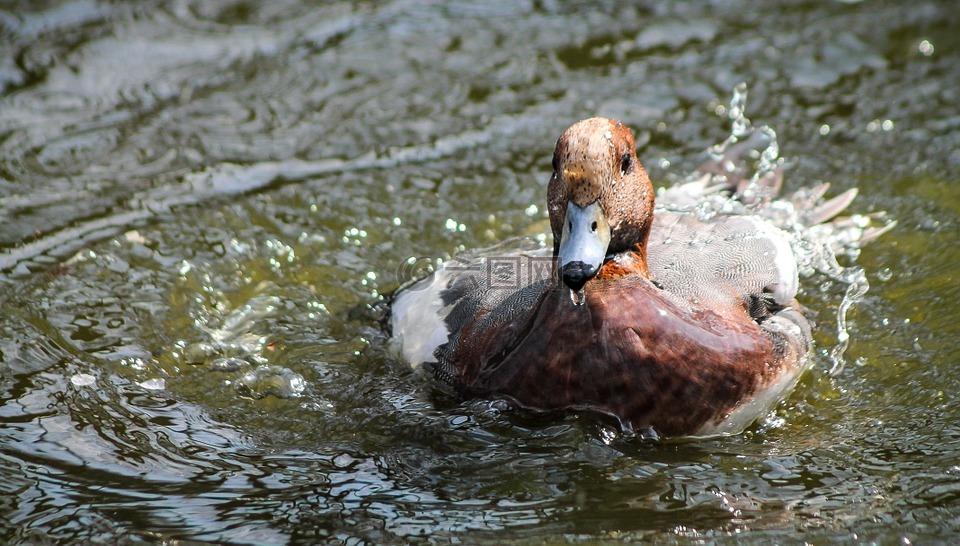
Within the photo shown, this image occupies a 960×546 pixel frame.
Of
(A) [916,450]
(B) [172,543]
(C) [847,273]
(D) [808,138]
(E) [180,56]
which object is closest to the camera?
(B) [172,543]

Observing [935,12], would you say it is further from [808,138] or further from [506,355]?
[506,355]

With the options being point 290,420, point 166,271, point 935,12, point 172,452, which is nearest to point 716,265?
point 290,420

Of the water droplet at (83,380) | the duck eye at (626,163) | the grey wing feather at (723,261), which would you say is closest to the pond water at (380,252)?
the water droplet at (83,380)

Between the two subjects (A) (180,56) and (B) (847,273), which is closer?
(B) (847,273)

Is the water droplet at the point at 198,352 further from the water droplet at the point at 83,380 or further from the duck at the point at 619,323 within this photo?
the duck at the point at 619,323

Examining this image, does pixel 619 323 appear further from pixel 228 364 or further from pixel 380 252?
pixel 380 252

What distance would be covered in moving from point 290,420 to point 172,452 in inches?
18.6

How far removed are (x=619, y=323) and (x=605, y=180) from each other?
1.66 ft

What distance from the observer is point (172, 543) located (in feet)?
9.91

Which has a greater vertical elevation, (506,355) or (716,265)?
(716,265)

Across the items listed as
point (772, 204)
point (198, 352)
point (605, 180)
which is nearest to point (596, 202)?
point (605, 180)

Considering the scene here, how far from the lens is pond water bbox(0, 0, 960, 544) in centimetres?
323

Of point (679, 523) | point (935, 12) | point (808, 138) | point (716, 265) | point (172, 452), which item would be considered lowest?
point (679, 523)

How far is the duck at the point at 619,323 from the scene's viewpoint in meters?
3.36
